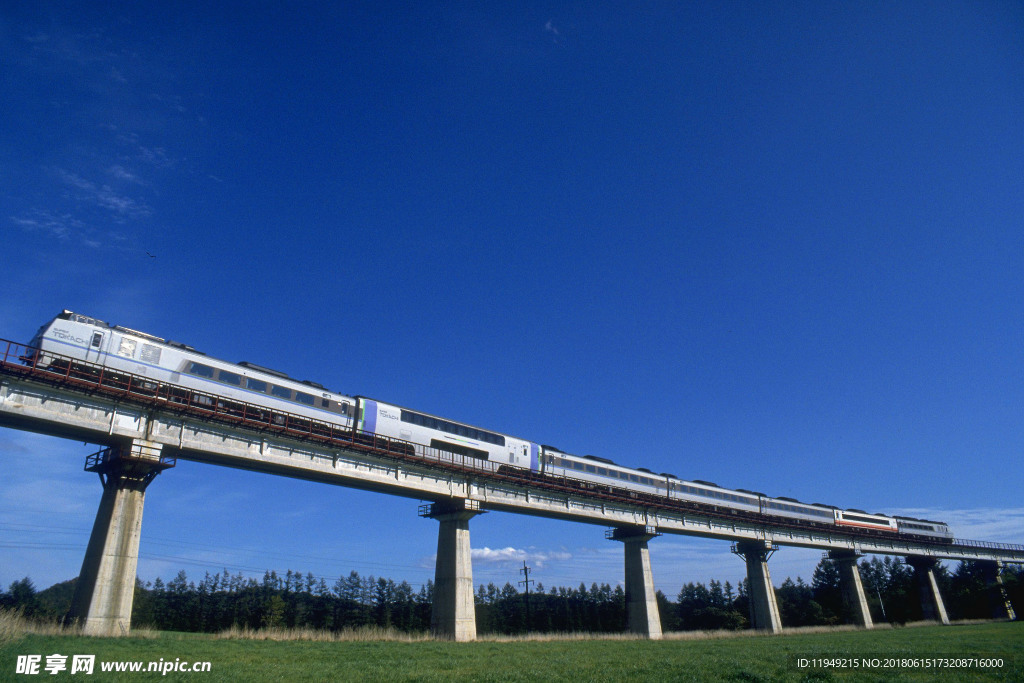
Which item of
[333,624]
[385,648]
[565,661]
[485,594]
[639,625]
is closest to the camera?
[565,661]

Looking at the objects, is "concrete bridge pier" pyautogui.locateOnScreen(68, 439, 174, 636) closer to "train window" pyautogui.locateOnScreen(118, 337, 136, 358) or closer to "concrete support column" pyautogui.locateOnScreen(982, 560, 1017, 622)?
"train window" pyautogui.locateOnScreen(118, 337, 136, 358)

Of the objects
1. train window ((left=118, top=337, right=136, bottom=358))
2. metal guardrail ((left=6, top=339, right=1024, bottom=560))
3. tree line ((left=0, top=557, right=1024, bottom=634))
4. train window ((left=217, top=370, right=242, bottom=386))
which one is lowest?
tree line ((left=0, top=557, right=1024, bottom=634))

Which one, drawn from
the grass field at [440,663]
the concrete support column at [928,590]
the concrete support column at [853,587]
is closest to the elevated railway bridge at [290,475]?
the grass field at [440,663]

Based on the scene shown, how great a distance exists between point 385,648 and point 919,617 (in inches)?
3635

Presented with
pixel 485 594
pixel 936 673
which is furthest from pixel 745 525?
pixel 485 594

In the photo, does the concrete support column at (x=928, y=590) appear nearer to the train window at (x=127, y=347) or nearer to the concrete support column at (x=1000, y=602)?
the concrete support column at (x=1000, y=602)

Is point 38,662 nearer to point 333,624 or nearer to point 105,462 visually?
point 105,462

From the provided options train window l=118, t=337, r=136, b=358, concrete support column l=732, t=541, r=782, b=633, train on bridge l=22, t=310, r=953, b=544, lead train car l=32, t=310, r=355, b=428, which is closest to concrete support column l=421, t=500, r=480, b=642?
train on bridge l=22, t=310, r=953, b=544

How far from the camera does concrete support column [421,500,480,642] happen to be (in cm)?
3519

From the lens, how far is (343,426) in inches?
1361

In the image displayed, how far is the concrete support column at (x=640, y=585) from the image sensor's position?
154ft

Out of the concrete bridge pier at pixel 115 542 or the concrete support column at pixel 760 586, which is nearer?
the concrete bridge pier at pixel 115 542

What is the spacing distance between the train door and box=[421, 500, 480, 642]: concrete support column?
22845 millimetres

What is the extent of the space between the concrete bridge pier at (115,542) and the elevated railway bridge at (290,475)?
0.05 metres
